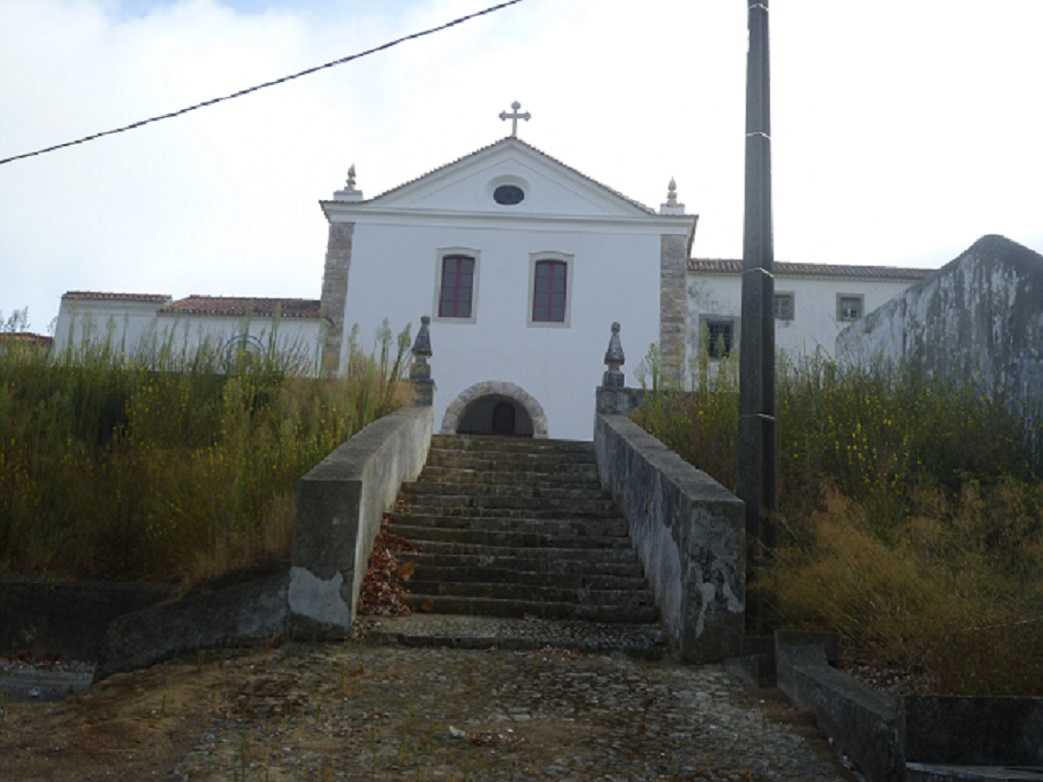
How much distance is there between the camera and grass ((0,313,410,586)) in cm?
679

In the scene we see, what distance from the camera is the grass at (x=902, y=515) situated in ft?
13.7

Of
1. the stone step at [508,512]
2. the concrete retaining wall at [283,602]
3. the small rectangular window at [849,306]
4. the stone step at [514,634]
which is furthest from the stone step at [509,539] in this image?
the small rectangular window at [849,306]

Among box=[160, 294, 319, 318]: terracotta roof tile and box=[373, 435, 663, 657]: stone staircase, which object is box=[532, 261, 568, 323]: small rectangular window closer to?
box=[160, 294, 319, 318]: terracotta roof tile

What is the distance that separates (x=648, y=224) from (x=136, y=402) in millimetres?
14600

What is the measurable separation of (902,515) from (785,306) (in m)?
A: 17.5

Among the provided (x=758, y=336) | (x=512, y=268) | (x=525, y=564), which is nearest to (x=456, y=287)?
(x=512, y=268)

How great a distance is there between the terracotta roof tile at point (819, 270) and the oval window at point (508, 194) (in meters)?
4.85

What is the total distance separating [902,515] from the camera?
21.3 ft

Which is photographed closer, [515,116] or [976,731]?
[976,731]

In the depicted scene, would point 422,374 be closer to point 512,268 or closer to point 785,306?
point 512,268

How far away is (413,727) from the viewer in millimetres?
4137

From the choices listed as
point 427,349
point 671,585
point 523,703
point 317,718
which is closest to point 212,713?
point 317,718

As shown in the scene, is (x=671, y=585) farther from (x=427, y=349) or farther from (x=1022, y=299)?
(x=427, y=349)

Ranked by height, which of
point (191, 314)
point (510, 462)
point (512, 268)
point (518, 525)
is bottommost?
point (518, 525)
